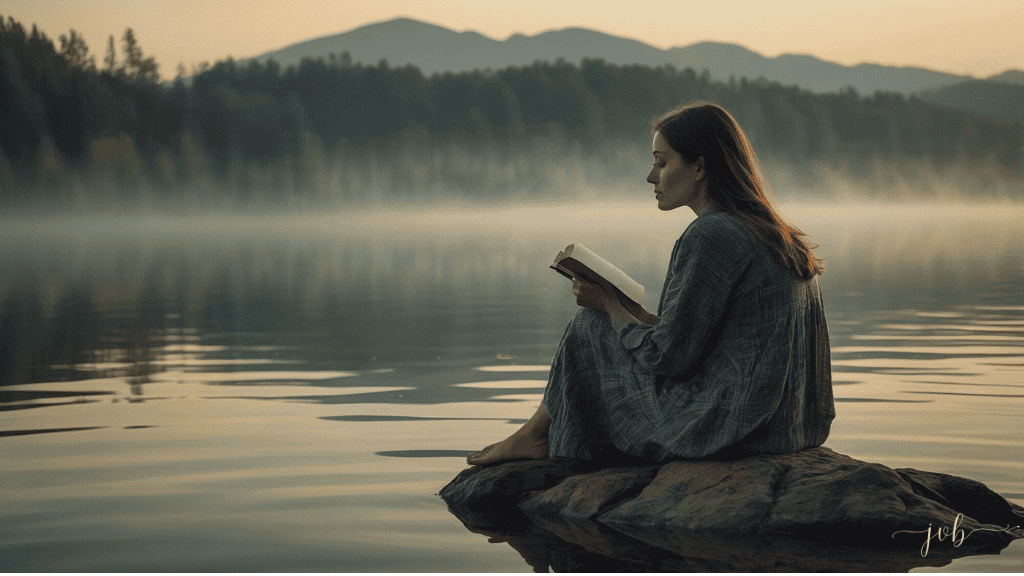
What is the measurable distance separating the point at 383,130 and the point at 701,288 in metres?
112

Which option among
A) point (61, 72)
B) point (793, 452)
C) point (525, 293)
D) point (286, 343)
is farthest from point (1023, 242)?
point (61, 72)

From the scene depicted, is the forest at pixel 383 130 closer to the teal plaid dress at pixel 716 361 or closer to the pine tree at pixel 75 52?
the pine tree at pixel 75 52

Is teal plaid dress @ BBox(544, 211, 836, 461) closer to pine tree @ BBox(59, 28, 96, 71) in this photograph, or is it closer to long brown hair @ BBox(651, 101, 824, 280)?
long brown hair @ BBox(651, 101, 824, 280)

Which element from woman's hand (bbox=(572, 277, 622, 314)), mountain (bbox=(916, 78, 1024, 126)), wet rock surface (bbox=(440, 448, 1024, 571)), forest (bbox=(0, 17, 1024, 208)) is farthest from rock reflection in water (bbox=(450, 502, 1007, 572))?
mountain (bbox=(916, 78, 1024, 126))

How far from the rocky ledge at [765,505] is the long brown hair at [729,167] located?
2.52 feet

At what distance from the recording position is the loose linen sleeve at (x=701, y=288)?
13.8 feet

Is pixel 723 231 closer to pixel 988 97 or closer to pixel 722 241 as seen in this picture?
pixel 722 241

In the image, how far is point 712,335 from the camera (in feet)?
14.0

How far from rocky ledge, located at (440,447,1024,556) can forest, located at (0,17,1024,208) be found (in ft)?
312

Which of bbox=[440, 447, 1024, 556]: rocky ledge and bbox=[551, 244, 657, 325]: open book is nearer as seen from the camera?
bbox=[440, 447, 1024, 556]: rocky ledge

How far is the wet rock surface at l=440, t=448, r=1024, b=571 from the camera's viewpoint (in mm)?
3891
